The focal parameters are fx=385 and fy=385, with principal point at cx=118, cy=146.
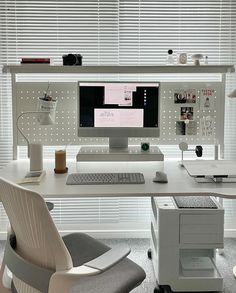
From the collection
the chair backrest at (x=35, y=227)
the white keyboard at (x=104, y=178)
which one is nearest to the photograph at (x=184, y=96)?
the white keyboard at (x=104, y=178)

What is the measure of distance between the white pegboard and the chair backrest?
1314 millimetres

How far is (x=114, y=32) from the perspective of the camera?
2971mm

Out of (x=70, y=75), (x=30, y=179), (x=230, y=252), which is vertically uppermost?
(x=70, y=75)

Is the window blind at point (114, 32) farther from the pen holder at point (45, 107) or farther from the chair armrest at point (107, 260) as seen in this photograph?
the chair armrest at point (107, 260)

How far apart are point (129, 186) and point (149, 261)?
99 centimetres

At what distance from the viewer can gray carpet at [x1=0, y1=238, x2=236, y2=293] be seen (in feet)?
7.88

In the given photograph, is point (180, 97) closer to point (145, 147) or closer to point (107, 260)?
point (145, 147)

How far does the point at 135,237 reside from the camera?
124 inches

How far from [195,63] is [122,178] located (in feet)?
3.31

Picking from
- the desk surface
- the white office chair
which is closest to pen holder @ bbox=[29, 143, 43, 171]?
the desk surface

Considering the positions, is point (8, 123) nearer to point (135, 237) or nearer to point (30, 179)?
point (30, 179)

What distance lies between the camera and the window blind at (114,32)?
2.93 m

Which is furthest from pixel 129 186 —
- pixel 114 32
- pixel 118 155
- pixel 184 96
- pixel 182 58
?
pixel 114 32

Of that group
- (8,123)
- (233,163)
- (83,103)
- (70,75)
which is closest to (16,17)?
(70,75)
